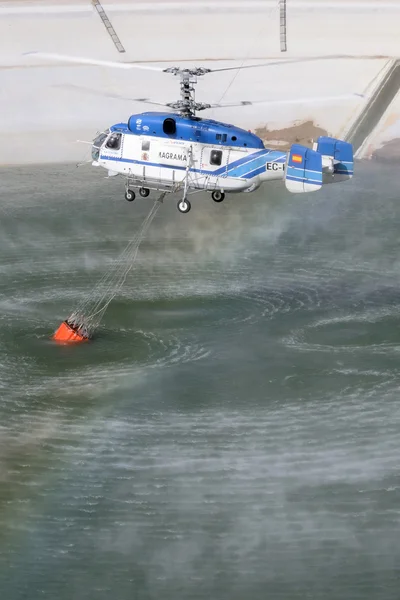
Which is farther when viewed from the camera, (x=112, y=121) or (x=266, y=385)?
(x=112, y=121)

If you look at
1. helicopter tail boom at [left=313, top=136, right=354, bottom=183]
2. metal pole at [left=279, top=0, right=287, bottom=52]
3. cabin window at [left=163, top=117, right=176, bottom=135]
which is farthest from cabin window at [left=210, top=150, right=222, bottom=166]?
metal pole at [left=279, top=0, right=287, bottom=52]

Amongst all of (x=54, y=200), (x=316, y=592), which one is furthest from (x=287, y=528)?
(x=54, y=200)

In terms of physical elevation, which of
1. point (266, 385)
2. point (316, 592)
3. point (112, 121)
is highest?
point (112, 121)

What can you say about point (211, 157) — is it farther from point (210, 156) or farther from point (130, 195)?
point (130, 195)

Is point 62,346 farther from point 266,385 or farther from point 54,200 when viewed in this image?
point 54,200

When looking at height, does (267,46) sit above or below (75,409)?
above

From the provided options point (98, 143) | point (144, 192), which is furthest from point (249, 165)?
point (98, 143)

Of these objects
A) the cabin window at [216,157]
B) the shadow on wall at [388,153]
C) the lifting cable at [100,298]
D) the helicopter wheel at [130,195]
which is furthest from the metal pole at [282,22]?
the helicopter wheel at [130,195]

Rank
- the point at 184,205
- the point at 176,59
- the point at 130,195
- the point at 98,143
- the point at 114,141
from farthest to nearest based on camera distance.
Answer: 1. the point at 176,59
2. the point at 98,143
3. the point at 114,141
4. the point at 130,195
5. the point at 184,205

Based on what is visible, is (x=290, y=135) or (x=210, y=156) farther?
(x=290, y=135)
